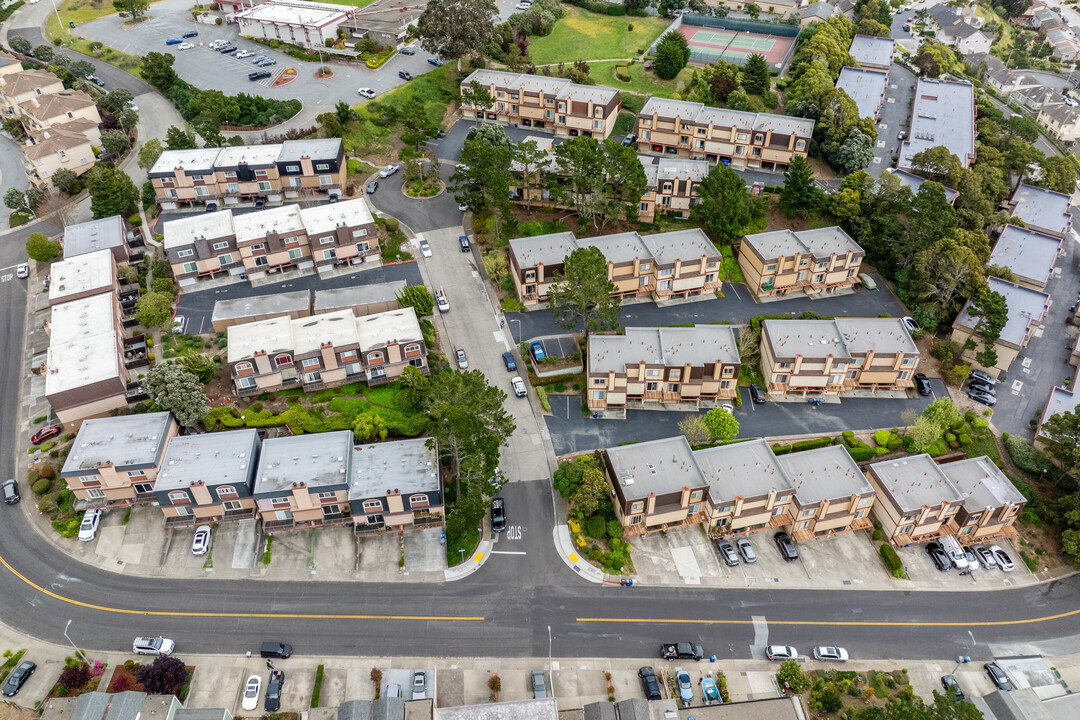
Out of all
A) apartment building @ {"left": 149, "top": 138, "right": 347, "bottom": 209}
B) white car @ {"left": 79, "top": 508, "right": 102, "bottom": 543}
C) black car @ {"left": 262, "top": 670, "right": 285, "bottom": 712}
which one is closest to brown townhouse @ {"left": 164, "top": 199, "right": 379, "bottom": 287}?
apartment building @ {"left": 149, "top": 138, "right": 347, "bottom": 209}

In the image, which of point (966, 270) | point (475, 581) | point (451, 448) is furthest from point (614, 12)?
point (475, 581)

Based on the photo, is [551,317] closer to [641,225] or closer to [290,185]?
[641,225]

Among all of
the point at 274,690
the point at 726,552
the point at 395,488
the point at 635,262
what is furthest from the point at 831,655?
the point at 635,262

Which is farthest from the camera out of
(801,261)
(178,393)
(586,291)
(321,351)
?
(801,261)

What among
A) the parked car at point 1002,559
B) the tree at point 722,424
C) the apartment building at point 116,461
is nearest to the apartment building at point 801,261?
the tree at point 722,424

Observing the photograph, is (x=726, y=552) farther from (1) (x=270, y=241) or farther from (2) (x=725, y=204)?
(1) (x=270, y=241)

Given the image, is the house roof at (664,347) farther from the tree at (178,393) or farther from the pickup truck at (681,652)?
the tree at (178,393)

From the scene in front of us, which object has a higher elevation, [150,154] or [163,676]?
[150,154]
